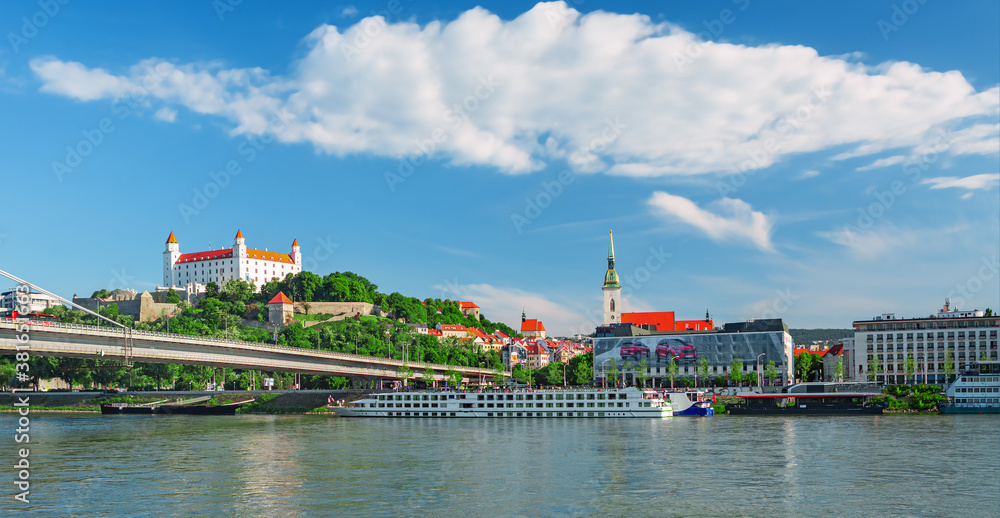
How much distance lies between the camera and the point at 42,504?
2809 centimetres

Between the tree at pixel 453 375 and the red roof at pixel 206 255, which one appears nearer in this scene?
the tree at pixel 453 375

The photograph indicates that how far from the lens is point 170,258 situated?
195 meters

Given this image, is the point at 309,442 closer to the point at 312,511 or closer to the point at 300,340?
the point at 312,511

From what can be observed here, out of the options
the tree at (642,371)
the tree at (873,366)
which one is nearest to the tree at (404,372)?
the tree at (642,371)

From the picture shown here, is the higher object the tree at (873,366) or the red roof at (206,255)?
the red roof at (206,255)

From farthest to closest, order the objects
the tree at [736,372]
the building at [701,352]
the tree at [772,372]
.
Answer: the building at [701,352]
the tree at [772,372]
the tree at [736,372]

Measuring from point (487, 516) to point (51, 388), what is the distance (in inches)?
4313

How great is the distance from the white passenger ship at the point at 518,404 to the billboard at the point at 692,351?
44.9 metres

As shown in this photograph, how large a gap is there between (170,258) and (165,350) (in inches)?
5171

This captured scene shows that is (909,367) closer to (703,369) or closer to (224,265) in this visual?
(703,369)

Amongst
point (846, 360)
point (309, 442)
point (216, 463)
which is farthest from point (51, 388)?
point (846, 360)

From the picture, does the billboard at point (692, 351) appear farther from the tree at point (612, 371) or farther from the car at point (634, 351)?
the tree at point (612, 371)

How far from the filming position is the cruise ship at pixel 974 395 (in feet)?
254

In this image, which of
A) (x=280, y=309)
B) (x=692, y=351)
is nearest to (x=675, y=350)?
(x=692, y=351)
